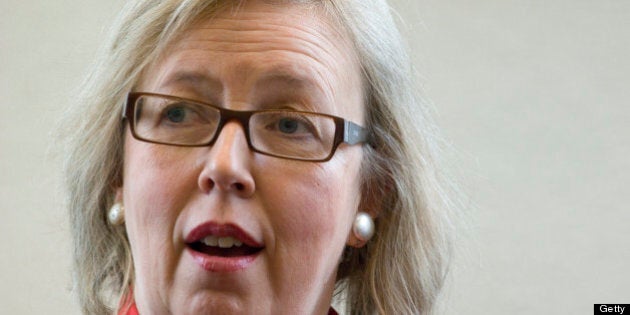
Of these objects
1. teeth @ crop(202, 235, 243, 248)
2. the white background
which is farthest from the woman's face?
the white background

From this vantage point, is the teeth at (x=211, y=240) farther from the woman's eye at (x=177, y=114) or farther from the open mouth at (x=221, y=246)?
the woman's eye at (x=177, y=114)

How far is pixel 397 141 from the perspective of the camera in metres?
1.63

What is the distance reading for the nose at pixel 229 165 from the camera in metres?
1.32

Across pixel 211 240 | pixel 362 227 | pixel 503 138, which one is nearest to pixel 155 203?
pixel 211 240

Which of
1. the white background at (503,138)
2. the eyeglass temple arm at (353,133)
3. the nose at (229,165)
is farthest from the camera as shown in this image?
the white background at (503,138)

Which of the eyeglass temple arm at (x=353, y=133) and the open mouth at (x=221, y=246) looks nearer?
the open mouth at (x=221, y=246)

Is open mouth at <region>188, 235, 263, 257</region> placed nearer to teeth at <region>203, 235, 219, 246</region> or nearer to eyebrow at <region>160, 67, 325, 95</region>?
teeth at <region>203, 235, 219, 246</region>

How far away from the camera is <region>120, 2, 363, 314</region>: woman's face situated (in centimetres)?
134

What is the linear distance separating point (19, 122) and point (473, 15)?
1.13m

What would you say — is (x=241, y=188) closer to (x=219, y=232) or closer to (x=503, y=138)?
(x=219, y=232)

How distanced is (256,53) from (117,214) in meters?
0.35

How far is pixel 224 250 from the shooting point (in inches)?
52.9

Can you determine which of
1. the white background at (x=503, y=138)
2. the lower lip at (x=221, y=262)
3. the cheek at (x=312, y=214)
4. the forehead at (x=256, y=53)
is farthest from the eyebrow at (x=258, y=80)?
the white background at (x=503, y=138)

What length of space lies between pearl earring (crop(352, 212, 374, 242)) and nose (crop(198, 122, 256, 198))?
0.27 meters
